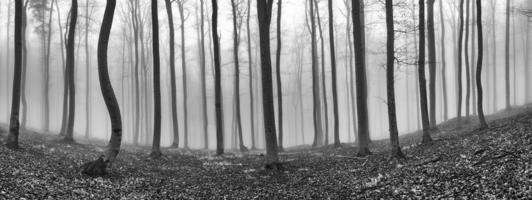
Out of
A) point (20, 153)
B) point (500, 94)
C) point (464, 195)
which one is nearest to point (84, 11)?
point (20, 153)

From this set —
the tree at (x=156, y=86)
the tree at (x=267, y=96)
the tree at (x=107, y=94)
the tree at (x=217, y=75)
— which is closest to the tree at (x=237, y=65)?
the tree at (x=217, y=75)

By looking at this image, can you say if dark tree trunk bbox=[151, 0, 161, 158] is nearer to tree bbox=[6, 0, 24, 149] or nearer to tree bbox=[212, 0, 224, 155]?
tree bbox=[212, 0, 224, 155]

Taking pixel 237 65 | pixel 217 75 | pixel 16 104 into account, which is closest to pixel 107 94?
pixel 16 104

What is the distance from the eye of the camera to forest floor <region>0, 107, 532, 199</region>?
938cm

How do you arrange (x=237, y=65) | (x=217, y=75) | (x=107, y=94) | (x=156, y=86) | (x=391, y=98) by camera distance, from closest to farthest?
(x=107, y=94) < (x=391, y=98) < (x=156, y=86) < (x=217, y=75) < (x=237, y=65)

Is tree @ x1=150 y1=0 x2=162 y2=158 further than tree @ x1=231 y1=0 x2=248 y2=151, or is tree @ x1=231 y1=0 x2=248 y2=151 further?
tree @ x1=231 y1=0 x2=248 y2=151

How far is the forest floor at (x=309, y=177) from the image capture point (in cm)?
938

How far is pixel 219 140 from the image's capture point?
2217 cm

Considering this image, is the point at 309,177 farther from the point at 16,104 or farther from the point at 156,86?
the point at 16,104

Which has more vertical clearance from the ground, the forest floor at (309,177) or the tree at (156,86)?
the tree at (156,86)

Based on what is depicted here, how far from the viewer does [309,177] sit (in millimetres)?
14375

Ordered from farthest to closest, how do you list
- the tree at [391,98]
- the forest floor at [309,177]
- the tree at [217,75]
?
the tree at [217,75]
the tree at [391,98]
the forest floor at [309,177]

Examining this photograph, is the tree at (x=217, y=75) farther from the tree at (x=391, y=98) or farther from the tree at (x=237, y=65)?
the tree at (x=391, y=98)

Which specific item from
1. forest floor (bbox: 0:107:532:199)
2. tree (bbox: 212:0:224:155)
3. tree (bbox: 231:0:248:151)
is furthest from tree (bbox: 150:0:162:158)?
tree (bbox: 231:0:248:151)
